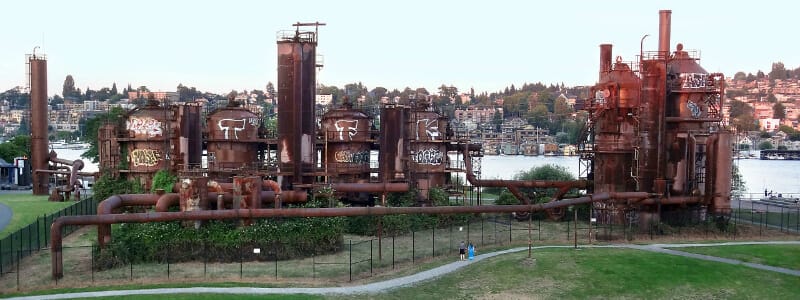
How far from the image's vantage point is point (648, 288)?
1399 inches

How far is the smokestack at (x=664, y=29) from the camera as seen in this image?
5716cm

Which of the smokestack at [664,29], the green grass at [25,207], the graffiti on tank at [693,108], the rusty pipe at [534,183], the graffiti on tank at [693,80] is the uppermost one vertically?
the smokestack at [664,29]

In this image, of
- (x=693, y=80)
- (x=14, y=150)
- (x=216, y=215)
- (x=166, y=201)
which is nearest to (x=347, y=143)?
(x=166, y=201)

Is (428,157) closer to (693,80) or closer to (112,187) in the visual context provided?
(693,80)

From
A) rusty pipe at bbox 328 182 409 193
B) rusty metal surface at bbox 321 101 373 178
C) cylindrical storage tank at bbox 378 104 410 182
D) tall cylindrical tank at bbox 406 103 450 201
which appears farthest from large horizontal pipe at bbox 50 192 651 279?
rusty metal surface at bbox 321 101 373 178

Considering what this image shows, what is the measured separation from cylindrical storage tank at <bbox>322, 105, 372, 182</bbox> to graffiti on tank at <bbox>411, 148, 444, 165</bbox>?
4.62 m

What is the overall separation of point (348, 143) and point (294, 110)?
9.51 meters

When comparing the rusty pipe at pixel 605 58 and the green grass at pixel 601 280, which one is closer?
the green grass at pixel 601 280

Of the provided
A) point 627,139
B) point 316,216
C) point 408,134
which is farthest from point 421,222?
point 627,139

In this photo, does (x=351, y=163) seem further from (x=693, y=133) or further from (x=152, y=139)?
(x=693, y=133)

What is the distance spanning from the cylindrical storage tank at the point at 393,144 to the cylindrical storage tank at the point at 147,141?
63.6 ft

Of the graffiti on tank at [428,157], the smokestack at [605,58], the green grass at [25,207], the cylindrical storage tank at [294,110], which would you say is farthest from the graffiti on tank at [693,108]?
the green grass at [25,207]

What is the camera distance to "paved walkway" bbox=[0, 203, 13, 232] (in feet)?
171

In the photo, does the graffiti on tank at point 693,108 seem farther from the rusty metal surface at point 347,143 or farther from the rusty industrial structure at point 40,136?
the rusty industrial structure at point 40,136
